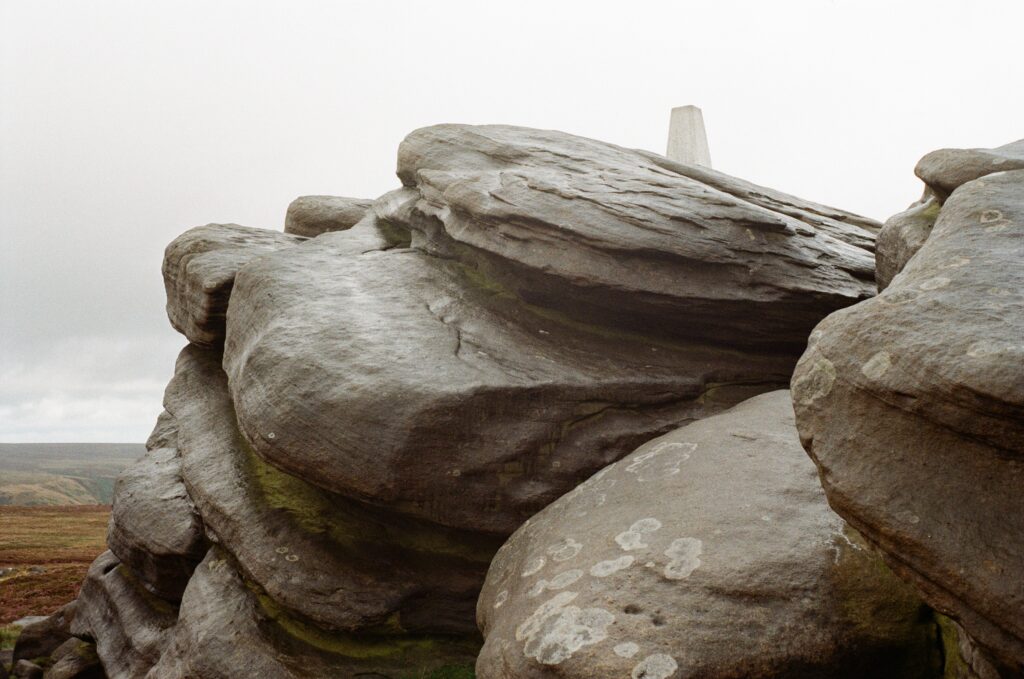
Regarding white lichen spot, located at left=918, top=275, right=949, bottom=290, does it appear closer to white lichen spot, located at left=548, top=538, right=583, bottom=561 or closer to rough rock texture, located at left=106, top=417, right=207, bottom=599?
white lichen spot, located at left=548, top=538, right=583, bottom=561

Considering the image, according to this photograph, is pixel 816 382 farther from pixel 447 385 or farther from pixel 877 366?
pixel 447 385

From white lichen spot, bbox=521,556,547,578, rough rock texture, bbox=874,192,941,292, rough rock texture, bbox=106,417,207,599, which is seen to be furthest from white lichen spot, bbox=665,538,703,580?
rough rock texture, bbox=106,417,207,599

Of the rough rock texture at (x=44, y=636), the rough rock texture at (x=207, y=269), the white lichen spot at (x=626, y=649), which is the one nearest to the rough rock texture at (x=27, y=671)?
the rough rock texture at (x=44, y=636)

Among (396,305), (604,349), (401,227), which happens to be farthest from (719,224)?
(401,227)

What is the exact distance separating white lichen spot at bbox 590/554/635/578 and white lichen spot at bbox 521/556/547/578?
838 millimetres

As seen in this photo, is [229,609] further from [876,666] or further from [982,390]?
[982,390]

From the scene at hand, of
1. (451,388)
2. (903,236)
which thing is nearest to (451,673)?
(451,388)

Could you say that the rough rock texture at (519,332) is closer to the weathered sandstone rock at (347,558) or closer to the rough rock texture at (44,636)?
the weathered sandstone rock at (347,558)

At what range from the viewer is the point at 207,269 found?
53.1 feet

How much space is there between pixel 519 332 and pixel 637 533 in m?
5.24

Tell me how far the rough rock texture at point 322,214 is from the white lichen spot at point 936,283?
15.1m

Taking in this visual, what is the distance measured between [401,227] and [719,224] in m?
7.20

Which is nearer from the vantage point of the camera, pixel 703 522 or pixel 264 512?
pixel 703 522

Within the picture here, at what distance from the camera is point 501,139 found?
16.7 metres
